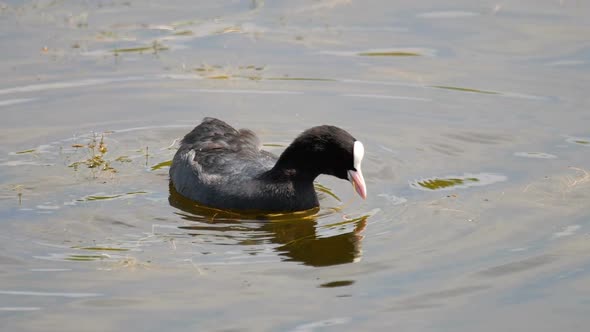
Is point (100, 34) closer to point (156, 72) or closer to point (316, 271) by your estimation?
point (156, 72)

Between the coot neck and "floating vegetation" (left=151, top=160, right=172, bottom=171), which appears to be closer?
the coot neck

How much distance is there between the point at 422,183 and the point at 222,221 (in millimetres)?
1738

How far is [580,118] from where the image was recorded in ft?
32.4

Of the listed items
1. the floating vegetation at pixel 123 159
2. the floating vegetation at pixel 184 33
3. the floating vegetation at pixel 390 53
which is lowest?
the floating vegetation at pixel 123 159

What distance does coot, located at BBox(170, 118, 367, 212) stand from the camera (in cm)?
784

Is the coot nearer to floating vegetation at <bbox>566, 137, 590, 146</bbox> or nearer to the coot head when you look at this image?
the coot head

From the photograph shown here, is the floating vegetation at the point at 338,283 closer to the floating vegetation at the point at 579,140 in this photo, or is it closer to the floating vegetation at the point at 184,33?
the floating vegetation at the point at 579,140

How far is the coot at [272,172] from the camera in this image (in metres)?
7.84

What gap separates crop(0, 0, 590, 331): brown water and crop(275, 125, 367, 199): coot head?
1.08 ft

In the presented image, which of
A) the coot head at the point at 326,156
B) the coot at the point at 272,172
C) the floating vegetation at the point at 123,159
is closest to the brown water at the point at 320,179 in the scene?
the floating vegetation at the point at 123,159

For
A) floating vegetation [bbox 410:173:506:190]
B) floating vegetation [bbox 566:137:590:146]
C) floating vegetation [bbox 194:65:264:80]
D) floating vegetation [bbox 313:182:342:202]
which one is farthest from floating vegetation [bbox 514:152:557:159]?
floating vegetation [bbox 194:65:264:80]

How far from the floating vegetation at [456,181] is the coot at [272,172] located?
2.28 feet

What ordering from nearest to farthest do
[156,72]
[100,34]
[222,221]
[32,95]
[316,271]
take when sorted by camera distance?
1. [316,271]
2. [222,221]
3. [32,95]
4. [156,72]
5. [100,34]

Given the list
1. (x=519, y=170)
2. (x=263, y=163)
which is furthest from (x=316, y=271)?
(x=519, y=170)
